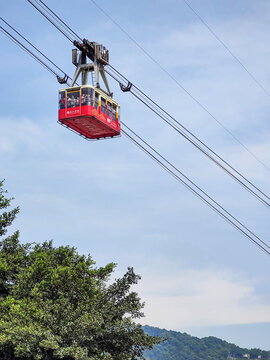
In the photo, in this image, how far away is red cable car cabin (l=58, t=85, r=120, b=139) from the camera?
4534cm

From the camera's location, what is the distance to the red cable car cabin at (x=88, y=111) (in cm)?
4534

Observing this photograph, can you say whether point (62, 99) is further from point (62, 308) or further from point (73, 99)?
point (62, 308)

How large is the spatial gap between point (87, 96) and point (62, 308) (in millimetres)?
18322

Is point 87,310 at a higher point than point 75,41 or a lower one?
lower

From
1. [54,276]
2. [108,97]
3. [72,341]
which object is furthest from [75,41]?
[72,341]

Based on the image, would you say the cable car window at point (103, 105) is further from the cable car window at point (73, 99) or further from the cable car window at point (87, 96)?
the cable car window at point (73, 99)

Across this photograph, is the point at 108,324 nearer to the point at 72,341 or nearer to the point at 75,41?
the point at 72,341

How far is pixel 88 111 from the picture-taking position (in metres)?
45.0

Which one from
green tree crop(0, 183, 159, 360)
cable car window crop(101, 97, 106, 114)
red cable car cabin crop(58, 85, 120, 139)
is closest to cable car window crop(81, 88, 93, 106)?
Answer: red cable car cabin crop(58, 85, 120, 139)

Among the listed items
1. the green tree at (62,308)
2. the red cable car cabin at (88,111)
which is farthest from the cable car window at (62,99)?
the green tree at (62,308)

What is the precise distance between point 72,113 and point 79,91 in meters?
1.80

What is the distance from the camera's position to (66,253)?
199ft

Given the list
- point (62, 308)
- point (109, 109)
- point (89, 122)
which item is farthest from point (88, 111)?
point (62, 308)

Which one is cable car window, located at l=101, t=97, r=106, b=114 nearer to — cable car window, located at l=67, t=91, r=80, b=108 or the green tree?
cable car window, located at l=67, t=91, r=80, b=108
